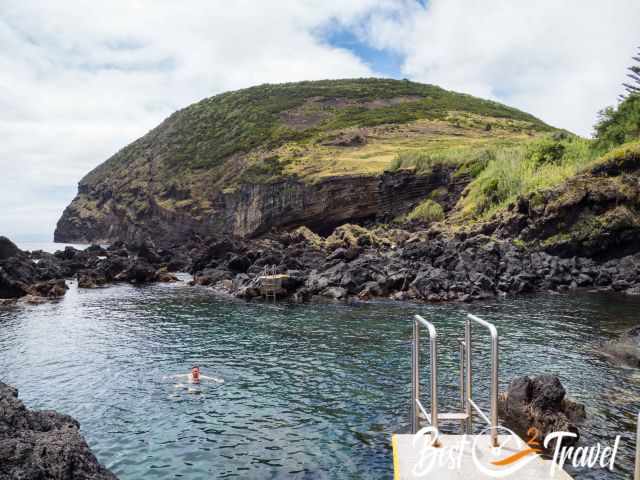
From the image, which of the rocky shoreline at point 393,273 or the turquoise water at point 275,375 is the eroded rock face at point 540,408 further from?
the rocky shoreline at point 393,273

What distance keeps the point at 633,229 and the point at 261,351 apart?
35.9 metres

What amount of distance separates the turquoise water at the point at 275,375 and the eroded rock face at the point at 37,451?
14.2ft

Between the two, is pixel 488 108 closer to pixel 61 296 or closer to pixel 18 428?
pixel 61 296

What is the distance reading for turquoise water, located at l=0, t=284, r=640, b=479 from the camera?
14.0m

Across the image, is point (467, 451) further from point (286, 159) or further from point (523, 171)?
point (286, 159)

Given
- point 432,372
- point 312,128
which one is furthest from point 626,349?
point 312,128

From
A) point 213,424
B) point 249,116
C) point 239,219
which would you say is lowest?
point 213,424

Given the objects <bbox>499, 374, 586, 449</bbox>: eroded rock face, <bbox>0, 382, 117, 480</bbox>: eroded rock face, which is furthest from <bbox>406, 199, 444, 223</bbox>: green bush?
<bbox>0, 382, 117, 480</bbox>: eroded rock face

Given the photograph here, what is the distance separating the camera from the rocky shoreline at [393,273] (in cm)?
4038

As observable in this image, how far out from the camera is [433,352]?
362 inches

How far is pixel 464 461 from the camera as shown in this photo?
8.60m

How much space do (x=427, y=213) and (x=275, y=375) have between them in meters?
54.8

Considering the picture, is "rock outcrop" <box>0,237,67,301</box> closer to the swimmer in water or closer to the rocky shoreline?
the rocky shoreline

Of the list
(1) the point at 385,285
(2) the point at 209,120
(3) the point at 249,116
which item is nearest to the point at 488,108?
(3) the point at 249,116
